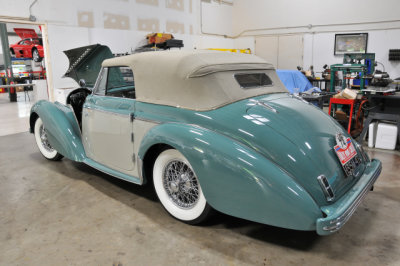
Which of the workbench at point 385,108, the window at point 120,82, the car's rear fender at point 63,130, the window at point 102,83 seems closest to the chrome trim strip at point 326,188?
the window at point 120,82

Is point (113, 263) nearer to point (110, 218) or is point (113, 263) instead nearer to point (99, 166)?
point (110, 218)

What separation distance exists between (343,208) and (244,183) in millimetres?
658

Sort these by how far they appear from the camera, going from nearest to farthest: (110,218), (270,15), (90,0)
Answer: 1. (110,218)
2. (90,0)
3. (270,15)

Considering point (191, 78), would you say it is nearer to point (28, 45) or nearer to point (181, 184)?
point (181, 184)

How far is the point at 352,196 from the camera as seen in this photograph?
84.2 inches

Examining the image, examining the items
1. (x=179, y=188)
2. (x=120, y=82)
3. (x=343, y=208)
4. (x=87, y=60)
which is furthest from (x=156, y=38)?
(x=343, y=208)

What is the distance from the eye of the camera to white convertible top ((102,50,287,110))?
247 centimetres

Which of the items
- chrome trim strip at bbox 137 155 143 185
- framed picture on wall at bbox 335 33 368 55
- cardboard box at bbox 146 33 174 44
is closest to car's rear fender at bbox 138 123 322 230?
chrome trim strip at bbox 137 155 143 185

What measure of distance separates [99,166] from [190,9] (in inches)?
426

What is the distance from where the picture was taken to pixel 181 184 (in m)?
2.53

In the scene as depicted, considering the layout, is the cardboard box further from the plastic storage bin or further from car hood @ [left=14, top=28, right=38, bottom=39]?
the plastic storage bin

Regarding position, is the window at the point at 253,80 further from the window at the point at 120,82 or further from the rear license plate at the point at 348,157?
the window at the point at 120,82

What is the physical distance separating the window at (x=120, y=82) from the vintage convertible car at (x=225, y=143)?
2cm

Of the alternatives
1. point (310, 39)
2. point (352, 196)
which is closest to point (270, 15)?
point (310, 39)
